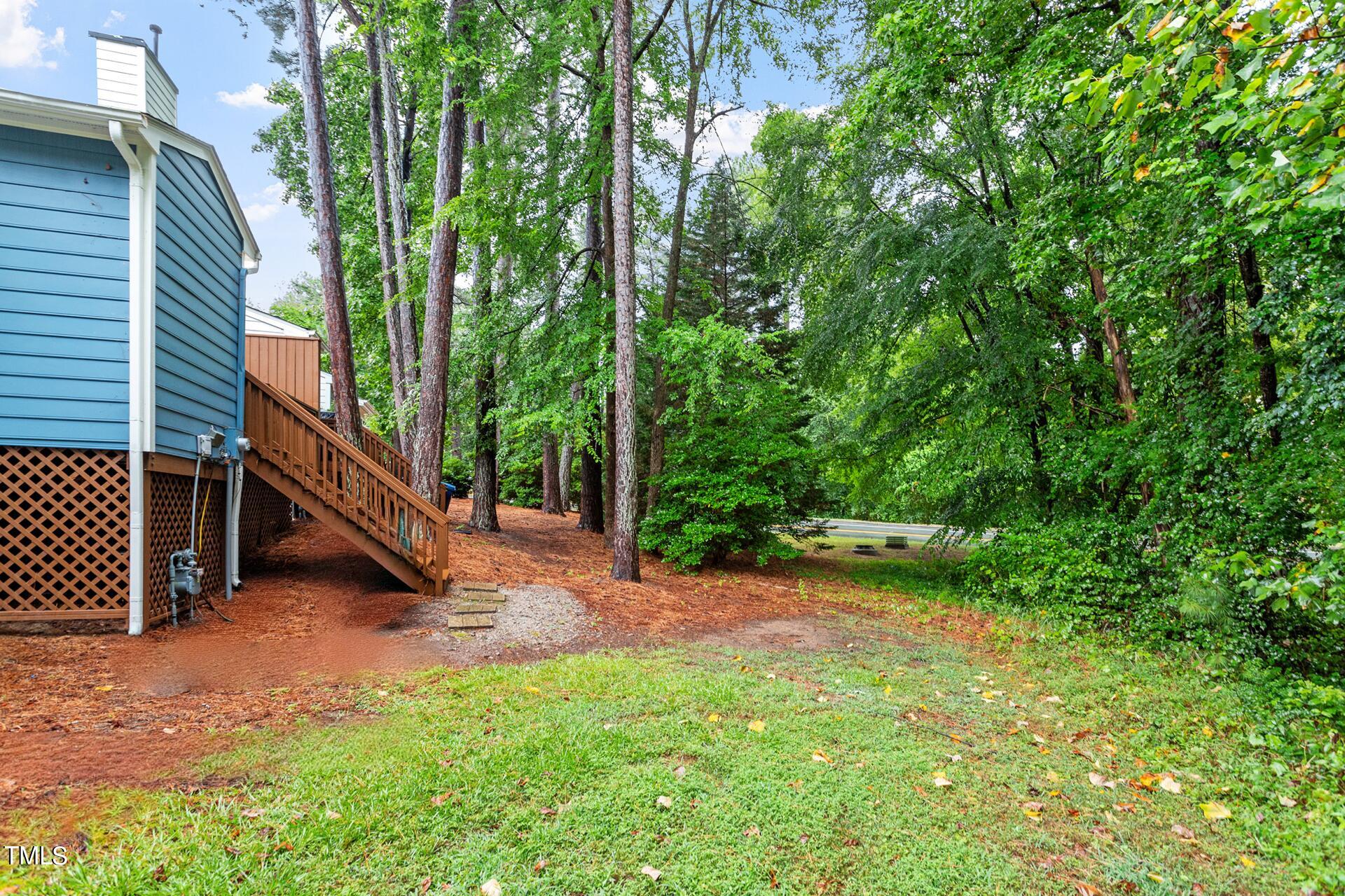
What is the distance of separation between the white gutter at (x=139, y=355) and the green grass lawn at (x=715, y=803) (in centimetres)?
249

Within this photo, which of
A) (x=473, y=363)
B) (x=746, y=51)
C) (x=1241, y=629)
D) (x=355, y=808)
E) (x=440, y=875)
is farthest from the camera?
(x=746, y=51)

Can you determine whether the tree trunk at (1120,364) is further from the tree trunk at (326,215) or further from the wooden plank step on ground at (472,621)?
the tree trunk at (326,215)

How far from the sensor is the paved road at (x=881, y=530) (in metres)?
18.9

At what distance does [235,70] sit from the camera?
42.8 feet

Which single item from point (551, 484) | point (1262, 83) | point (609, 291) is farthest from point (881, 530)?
point (1262, 83)

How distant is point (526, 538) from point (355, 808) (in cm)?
871

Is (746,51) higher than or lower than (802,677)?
higher

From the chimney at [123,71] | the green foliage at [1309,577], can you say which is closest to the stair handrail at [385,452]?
the chimney at [123,71]

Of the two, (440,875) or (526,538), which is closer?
(440,875)

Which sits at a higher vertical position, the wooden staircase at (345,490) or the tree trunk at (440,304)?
the tree trunk at (440,304)

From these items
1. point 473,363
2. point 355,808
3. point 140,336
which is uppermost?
point 473,363

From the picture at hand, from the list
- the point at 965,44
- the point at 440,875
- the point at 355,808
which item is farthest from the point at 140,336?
the point at 965,44

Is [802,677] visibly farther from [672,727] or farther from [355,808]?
[355,808]

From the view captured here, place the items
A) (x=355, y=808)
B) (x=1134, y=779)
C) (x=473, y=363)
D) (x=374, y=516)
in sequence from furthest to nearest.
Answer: (x=473, y=363)
(x=374, y=516)
(x=1134, y=779)
(x=355, y=808)
